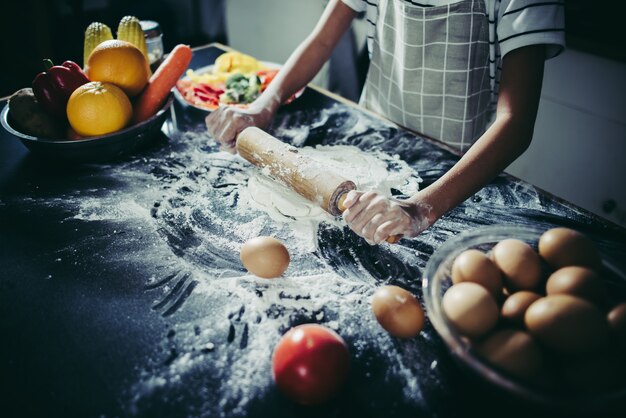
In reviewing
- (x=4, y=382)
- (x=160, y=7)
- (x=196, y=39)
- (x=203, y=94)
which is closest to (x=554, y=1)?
(x=203, y=94)

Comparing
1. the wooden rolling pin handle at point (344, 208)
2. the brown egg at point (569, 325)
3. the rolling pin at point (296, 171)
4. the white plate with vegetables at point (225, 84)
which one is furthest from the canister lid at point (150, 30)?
the brown egg at point (569, 325)

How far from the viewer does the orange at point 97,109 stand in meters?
1.17

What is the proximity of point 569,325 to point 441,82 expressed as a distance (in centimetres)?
104

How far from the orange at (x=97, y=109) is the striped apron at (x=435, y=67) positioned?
94cm

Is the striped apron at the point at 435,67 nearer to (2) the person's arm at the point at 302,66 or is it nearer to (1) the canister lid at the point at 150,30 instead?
(2) the person's arm at the point at 302,66

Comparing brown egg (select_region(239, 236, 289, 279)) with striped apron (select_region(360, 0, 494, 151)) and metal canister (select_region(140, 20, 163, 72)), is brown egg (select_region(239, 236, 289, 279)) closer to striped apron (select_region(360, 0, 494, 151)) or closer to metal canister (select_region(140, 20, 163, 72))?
striped apron (select_region(360, 0, 494, 151))

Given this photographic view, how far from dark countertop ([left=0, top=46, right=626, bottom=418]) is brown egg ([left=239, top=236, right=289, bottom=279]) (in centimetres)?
3

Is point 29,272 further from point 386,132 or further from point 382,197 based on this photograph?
point 386,132

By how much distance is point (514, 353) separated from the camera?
0.62 metres

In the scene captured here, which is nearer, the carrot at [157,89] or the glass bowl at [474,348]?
the glass bowl at [474,348]

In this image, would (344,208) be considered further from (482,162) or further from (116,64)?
(116,64)

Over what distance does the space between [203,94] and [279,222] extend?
0.81 m

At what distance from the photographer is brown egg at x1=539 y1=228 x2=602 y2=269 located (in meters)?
0.75

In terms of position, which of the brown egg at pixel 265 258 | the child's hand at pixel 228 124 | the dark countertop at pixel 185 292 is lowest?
the dark countertop at pixel 185 292
